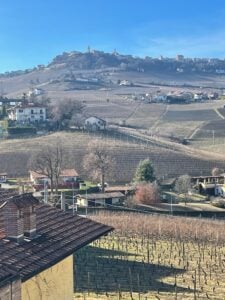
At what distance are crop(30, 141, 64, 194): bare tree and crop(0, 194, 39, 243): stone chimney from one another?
33886mm

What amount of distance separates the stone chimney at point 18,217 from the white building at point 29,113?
64.1 metres

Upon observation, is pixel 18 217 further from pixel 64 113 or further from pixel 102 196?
pixel 64 113

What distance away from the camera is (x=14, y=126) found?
71.7 m

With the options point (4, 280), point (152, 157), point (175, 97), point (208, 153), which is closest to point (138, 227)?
point (4, 280)

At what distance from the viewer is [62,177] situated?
4928cm

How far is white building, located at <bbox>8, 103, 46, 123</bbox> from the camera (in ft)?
249

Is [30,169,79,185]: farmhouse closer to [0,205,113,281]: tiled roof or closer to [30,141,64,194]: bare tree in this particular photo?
[30,141,64,194]: bare tree

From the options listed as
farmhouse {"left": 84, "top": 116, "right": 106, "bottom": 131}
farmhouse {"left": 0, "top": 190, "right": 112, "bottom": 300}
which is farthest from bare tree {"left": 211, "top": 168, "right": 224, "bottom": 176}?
farmhouse {"left": 0, "top": 190, "right": 112, "bottom": 300}

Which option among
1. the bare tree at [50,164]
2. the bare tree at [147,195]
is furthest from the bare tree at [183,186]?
the bare tree at [50,164]

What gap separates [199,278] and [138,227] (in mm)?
10506

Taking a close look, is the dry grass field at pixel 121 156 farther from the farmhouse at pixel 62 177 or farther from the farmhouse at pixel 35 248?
the farmhouse at pixel 35 248

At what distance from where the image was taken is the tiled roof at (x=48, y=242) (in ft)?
35.9

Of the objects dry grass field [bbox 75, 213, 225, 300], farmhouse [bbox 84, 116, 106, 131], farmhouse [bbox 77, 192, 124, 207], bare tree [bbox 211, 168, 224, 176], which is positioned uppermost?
farmhouse [bbox 84, 116, 106, 131]

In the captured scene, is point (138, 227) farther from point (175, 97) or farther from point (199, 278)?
point (175, 97)
